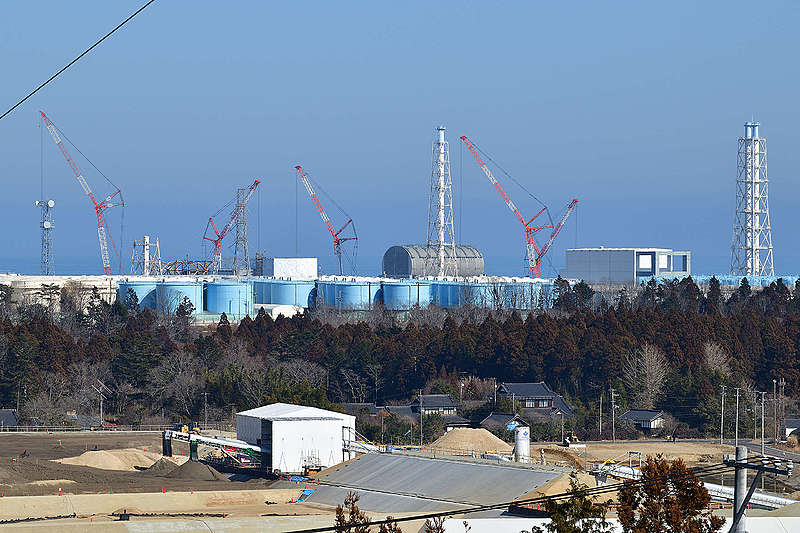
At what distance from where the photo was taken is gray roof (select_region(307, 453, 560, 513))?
3534 centimetres

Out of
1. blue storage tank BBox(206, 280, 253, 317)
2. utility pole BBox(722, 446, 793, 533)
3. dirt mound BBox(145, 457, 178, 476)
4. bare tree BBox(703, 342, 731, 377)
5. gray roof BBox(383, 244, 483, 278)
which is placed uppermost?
gray roof BBox(383, 244, 483, 278)

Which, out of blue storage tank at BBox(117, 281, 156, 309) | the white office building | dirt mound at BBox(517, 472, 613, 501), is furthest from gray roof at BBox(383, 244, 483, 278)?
dirt mound at BBox(517, 472, 613, 501)

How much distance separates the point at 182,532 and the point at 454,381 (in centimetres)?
3192

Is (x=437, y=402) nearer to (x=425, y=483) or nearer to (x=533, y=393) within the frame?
(x=533, y=393)

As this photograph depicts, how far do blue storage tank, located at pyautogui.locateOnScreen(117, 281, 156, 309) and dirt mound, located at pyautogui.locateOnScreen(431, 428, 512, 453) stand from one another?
5829cm

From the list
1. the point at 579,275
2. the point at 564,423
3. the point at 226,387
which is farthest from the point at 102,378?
the point at 579,275

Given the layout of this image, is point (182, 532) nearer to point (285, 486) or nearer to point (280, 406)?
point (285, 486)

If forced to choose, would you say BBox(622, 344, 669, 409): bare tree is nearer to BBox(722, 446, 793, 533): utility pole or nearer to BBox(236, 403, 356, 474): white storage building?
BBox(236, 403, 356, 474): white storage building

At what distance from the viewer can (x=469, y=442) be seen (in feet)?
155

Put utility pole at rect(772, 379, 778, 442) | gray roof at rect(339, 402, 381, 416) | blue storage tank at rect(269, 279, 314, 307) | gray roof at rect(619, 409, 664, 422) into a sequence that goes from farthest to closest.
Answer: blue storage tank at rect(269, 279, 314, 307), gray roof at rect(619, 409, 664, 422), gray roof at rect(339, 402, 381, 416), utility pole at rect(772, 379, 778, 442)

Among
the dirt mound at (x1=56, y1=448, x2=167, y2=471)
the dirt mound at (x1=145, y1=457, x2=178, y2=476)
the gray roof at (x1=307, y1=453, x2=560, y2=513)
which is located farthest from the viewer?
the dirt mound at (x1=56, y1=448, x2=167, y2=471)

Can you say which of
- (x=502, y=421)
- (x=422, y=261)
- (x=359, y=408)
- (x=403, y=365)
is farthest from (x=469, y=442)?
(x=422, y=261)

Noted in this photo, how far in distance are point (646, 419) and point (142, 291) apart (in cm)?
5750

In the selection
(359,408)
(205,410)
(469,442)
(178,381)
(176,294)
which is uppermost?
(176,294)
